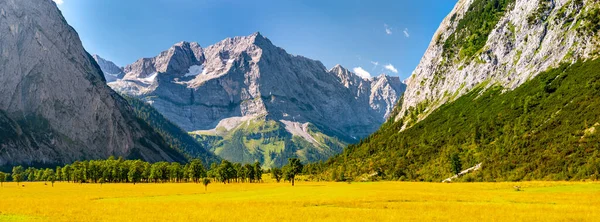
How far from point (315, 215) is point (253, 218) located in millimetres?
7541

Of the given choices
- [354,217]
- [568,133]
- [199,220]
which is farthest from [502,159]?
[199,220]

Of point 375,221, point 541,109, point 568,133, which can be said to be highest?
point 541,109

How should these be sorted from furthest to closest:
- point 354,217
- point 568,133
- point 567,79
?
point 567,79 → point 568,133 → point 354,217

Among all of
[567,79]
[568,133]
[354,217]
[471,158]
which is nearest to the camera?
[354,217]

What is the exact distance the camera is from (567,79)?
7480 inches

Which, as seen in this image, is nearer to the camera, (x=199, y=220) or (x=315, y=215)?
(x=199, y=220)

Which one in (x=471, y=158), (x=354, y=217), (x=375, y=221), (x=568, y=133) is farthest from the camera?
(x=471, y=158)

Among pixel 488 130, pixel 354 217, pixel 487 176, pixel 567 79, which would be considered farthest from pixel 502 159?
pixel 354 217

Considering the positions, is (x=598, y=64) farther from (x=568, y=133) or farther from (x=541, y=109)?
(x=568, y=133)

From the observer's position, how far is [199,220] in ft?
143

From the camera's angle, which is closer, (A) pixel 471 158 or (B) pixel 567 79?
(A) pixel 471 158

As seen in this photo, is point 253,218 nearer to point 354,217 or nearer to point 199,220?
point 199,220

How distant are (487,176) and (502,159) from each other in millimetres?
14172

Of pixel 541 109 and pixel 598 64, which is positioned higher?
pixel 598 64
